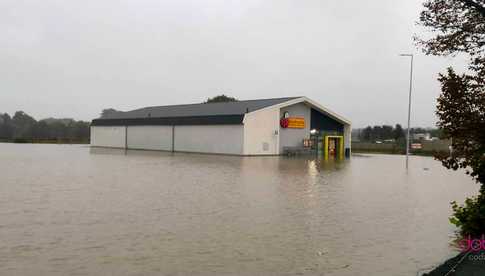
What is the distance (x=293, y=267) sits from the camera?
21.1ft

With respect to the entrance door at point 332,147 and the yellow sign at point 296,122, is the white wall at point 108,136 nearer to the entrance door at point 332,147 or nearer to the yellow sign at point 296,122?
the yellow sign at point 296,122

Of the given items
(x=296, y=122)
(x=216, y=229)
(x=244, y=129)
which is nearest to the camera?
(x=216, y=229)

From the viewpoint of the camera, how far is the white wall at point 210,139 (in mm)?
38656

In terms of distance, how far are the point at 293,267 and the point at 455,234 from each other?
412 centimetres

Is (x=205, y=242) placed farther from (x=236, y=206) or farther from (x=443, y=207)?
(x=443, y=207)

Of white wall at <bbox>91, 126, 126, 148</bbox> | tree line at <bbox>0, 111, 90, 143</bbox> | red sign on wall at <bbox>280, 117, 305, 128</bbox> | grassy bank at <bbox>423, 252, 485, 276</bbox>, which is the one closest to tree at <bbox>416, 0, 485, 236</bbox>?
grassy bank at <bbox>423, 252, 485, 276</bbox>

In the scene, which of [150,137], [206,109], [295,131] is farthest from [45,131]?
[295,131]

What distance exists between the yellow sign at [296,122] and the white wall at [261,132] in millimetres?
1248

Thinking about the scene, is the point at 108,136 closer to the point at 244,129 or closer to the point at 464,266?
the point at 244,129

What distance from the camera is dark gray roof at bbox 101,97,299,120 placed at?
138 ft

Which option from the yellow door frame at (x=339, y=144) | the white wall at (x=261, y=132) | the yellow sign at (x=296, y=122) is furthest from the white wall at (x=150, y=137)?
the yellow door frame at (x=339, y=144)

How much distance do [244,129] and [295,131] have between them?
6.63 metres

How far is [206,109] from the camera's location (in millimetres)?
47375

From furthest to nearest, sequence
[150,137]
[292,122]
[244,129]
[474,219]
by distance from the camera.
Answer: [150,137] → [292,122] → [244,129] → [474,219]
